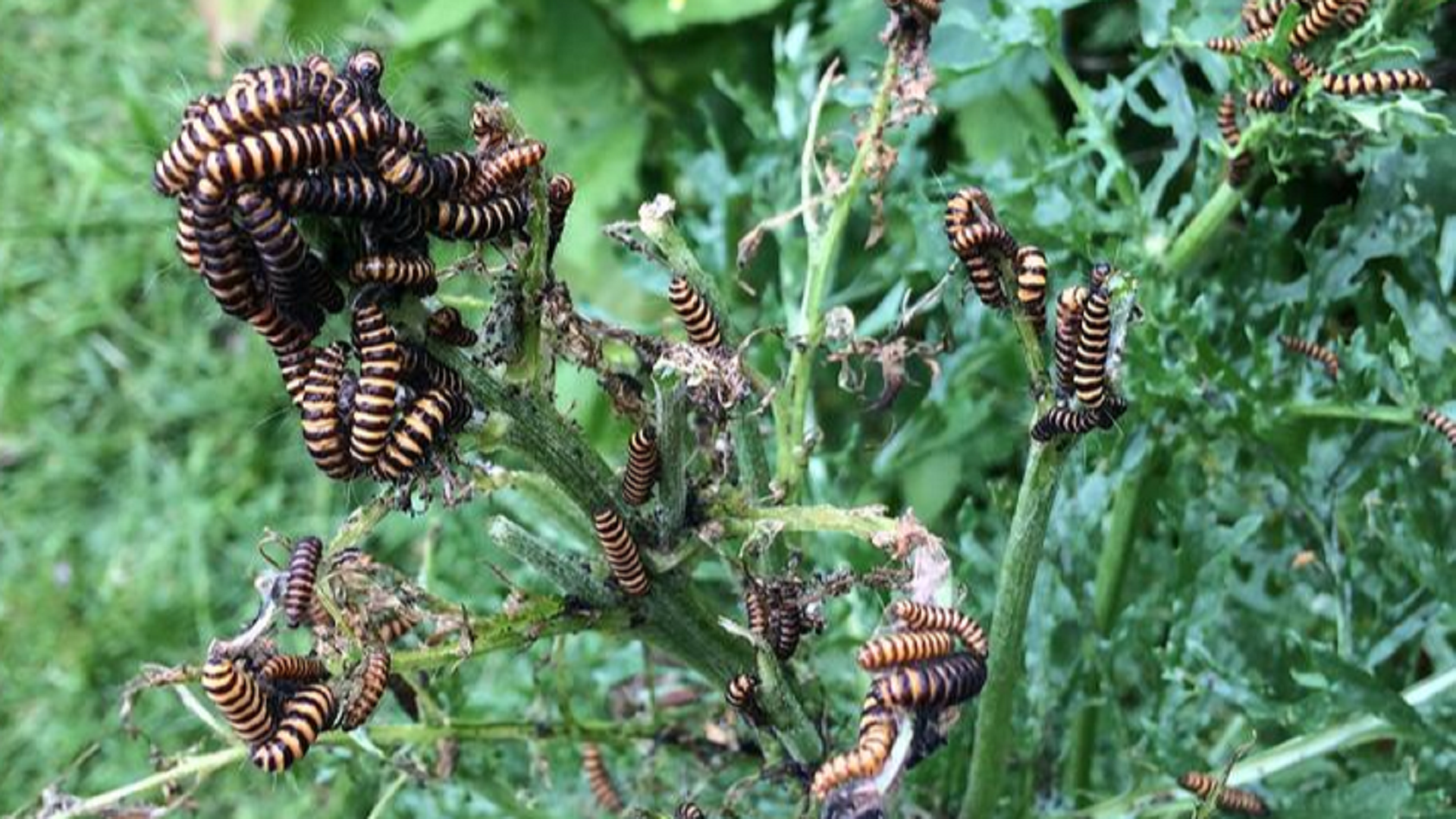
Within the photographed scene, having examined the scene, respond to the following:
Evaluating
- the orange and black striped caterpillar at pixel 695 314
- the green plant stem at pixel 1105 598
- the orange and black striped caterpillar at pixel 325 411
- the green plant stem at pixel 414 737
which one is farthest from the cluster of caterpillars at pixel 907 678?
the green plant stem at pixel 1105 598

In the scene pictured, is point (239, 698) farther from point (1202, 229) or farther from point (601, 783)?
point (1202, 229)

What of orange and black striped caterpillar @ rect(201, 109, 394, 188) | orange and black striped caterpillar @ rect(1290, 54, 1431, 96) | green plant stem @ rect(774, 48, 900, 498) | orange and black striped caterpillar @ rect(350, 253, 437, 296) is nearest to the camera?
orange and black striped caterpillar @ rect(201, 109, 394, 188)

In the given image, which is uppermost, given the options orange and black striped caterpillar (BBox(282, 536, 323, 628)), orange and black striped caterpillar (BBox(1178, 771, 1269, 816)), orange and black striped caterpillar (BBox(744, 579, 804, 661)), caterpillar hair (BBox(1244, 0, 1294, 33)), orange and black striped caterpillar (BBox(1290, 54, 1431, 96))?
orange and black striped caterpillar (BBox(282, 536, 323, 628))

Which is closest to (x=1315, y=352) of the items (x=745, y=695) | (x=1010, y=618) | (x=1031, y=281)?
(x=1010, y=618)

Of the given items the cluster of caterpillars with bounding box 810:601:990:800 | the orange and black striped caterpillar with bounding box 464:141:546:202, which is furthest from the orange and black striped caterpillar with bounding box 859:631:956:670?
the orange and black striped caterpillar with bounding box 464:141:546:202

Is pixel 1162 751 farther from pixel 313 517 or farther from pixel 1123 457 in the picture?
pixel 313 517

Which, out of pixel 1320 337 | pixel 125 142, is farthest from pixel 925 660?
pixel 125 142

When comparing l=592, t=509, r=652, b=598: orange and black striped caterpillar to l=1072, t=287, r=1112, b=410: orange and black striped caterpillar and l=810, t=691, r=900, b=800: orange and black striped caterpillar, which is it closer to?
l=810, t=691, r=900, b=800: orange and black striped caterpillar
